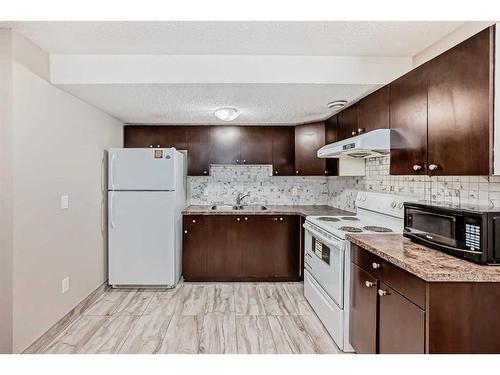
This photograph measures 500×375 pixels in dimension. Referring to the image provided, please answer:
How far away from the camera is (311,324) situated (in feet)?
8.38

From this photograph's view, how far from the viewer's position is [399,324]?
4.80 feet

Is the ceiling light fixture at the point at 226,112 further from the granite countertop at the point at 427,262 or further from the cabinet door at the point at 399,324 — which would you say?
the cabinet door at the point at 399,324

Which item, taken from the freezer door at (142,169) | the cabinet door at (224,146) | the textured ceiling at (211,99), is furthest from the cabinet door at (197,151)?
the freezer door at (142,169)

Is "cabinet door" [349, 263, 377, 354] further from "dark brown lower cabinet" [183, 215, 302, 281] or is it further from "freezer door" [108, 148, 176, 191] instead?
"freezer door" [108, 148, 176, 191]

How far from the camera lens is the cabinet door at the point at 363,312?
1727 mm

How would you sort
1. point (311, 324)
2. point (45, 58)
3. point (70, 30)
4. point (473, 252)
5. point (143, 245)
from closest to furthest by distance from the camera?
point (473, 252)
point (70, 30)
point (45, 58)
point (311, 324)
point (143, 245)

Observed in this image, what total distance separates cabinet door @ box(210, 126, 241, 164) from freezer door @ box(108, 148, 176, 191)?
0.77m

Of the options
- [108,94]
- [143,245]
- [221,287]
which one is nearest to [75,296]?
[143,245]

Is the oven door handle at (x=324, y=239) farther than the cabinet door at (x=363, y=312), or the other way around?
the oven door handle at (x=324, y=239)

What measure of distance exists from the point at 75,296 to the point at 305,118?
301 centimetres

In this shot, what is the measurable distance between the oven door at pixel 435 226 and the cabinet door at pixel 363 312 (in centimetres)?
38

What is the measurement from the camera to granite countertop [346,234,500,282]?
1230 mm

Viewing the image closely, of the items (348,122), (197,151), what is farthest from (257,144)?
(348,122)
